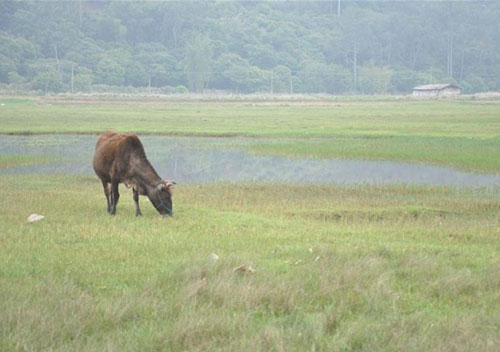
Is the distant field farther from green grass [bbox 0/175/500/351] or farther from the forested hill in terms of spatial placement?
the forested hill

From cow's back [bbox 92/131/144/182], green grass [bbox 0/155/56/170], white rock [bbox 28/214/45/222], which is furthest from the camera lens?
green grass [bbox 0/155/56/170]

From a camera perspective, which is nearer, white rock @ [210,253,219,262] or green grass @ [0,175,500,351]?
green grass @ [0,175,500,351]

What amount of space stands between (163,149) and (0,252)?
69.5 feet

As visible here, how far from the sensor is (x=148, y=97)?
79.3 m

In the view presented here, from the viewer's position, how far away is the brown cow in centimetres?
1295

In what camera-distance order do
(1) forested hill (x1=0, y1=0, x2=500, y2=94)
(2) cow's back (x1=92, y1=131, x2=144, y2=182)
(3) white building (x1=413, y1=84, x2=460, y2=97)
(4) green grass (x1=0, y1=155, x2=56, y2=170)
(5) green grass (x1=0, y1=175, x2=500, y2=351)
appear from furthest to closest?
(1) forested hill (x1=0, y1=0, x2=500, y2=94) → (3) white building (x1=413, y1=84, x2=460, y2=97) → (4) green grass (x1=0, y1=155, x2=56, y2=170) → (2) cow's back (x1=92, y1=131, x2=144, y2=182) → (5) green grass (x1=0, y1=175, x2=500, y2=351)

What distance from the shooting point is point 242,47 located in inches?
4545

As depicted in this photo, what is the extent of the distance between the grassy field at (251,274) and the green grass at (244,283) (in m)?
0.02

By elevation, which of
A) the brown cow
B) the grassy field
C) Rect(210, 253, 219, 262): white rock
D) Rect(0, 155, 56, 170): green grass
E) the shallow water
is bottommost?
the shallow water

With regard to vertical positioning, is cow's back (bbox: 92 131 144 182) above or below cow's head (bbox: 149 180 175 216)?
above

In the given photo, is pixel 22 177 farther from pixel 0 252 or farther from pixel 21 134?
pixel 21 134

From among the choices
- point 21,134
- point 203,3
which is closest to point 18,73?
point 203,3

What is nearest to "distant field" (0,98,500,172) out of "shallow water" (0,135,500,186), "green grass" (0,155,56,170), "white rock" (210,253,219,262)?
"shallow water" (0,135,500,186)

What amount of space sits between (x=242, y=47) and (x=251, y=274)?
10956cm
